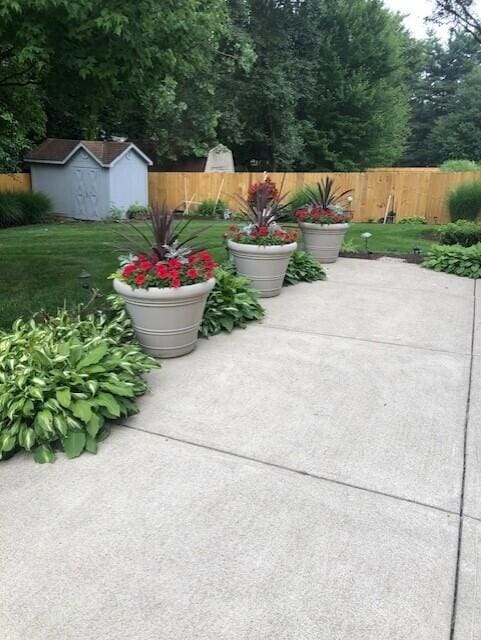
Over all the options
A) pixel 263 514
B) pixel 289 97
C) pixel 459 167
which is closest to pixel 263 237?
pixel 263 514

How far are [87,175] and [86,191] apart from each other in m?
0.50

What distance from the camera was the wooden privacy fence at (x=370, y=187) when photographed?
1466 cm

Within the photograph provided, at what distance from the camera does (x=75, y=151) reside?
16.3m

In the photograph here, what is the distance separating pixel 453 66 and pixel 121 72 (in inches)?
1648

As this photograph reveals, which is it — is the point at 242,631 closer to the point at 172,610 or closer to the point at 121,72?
the point at 172,610

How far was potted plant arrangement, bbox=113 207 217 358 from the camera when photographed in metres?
3.66

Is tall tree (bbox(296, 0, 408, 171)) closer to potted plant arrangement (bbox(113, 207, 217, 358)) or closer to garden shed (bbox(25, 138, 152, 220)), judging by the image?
garden shed (bbox(25, 138, 152, 220))

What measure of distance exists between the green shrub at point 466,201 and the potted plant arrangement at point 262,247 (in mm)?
7557

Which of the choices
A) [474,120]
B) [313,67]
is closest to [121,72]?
[313,67]

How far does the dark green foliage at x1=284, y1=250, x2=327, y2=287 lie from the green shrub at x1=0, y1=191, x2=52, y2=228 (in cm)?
1082

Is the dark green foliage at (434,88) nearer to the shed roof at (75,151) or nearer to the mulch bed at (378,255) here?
the shed roof at (75,151)

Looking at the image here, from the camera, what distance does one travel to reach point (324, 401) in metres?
3.21

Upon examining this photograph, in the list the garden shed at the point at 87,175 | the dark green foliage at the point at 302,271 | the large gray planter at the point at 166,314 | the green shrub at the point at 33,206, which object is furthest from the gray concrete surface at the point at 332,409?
the garden shed at the point at 87,175

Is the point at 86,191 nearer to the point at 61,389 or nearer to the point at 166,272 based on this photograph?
the point at 166,272
